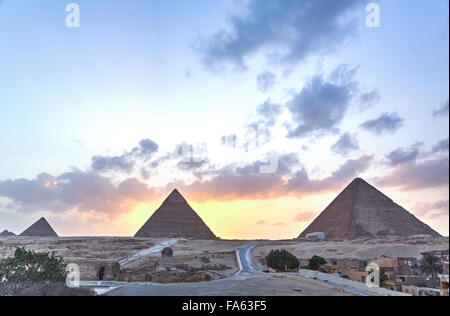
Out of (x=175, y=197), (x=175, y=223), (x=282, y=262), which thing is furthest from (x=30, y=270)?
(x=175, y=197)

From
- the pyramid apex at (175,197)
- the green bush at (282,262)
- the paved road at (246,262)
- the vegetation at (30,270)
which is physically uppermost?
the pyramid apex at (175,197)

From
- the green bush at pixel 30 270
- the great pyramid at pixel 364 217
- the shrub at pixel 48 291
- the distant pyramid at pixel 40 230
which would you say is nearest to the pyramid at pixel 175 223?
the distant pyramid at pixel 40 230

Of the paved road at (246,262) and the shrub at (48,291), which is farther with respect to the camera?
the paved road at (246,262)

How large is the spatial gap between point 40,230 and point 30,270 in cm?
10651

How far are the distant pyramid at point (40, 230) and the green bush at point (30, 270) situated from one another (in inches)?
4063

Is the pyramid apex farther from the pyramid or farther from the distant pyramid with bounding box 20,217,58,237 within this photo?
the distant pyramid with bounding box 20,217,58,237

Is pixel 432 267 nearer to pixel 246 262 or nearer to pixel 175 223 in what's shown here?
pixel 246 262

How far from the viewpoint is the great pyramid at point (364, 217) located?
98.8m

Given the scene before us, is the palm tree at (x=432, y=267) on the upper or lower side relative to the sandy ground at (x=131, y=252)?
upper

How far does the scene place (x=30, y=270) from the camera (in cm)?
2052

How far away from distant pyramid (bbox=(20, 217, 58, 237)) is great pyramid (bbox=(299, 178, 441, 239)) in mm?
84731

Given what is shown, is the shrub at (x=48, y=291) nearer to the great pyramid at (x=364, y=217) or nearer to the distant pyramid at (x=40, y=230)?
the great pyramid at (x=364, y=217)
